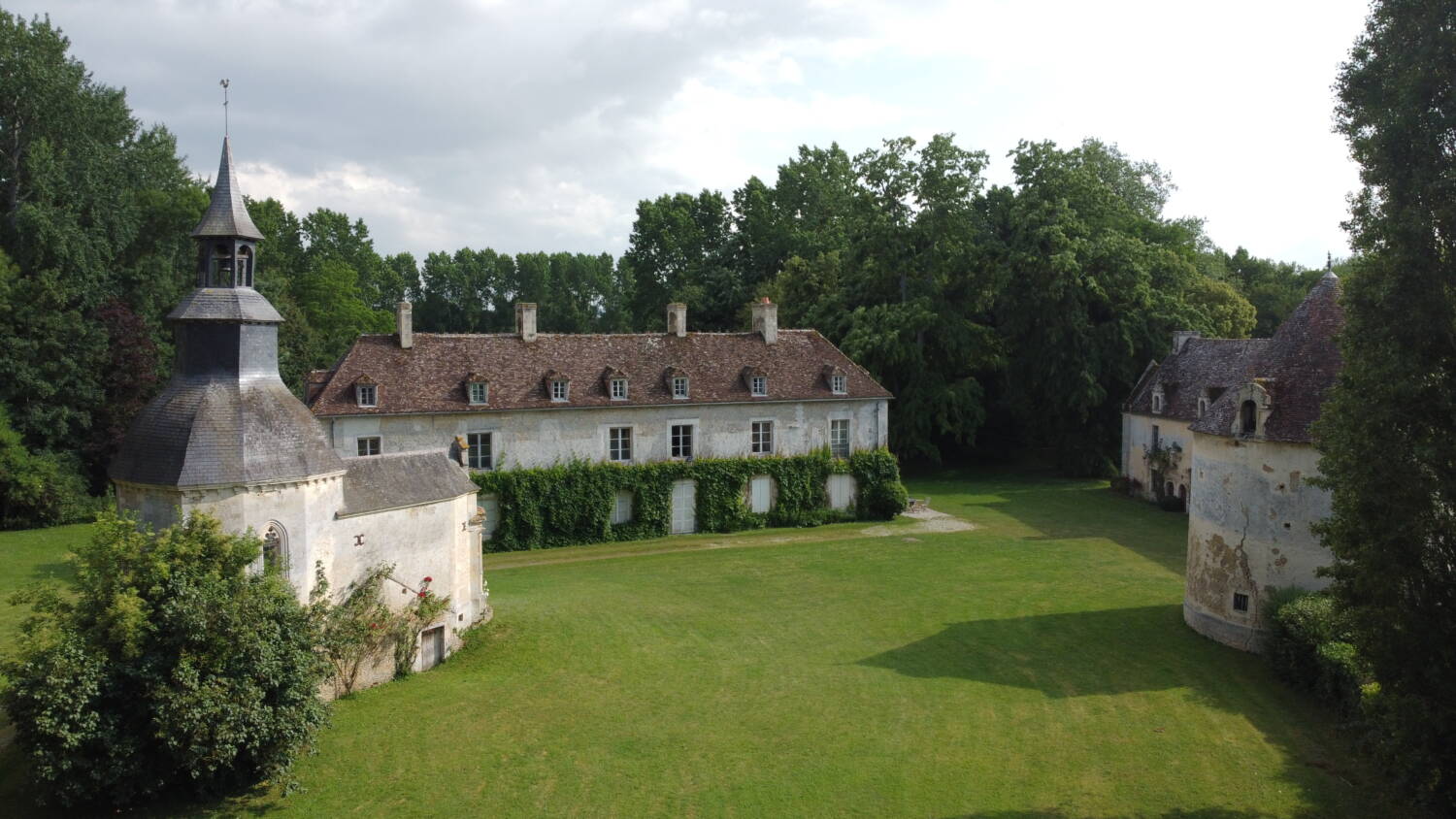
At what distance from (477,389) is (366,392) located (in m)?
3.92

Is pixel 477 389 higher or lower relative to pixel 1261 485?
higher

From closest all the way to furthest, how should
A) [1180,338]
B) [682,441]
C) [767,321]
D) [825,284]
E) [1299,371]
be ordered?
1. [1299,371]
2. [682,441]
3. [767,321]
4. [1180,338]
5. [825,284]

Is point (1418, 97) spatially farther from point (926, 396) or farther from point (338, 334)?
point (338, 334)

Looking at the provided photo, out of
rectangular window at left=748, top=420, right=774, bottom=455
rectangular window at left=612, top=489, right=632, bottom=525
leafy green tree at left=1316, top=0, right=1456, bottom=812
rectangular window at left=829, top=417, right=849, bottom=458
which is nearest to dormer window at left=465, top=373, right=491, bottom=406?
rectangular window at left=612, top=489, right=632, bottom=525

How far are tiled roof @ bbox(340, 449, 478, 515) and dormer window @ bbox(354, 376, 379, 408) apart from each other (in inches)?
471

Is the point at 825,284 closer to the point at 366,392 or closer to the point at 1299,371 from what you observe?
the point at 366,392

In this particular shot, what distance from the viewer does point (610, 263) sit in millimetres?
101562

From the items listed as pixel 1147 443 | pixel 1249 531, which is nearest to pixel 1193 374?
pixel 1147 443

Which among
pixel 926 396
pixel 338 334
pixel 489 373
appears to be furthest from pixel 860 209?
pixel 338 334

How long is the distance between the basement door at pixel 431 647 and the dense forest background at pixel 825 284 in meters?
27.0

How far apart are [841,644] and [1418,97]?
54.6ft

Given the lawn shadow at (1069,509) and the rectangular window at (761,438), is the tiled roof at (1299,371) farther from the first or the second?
the rectangular window at (761,438)

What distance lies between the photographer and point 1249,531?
943 inches

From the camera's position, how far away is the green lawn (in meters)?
16.5
